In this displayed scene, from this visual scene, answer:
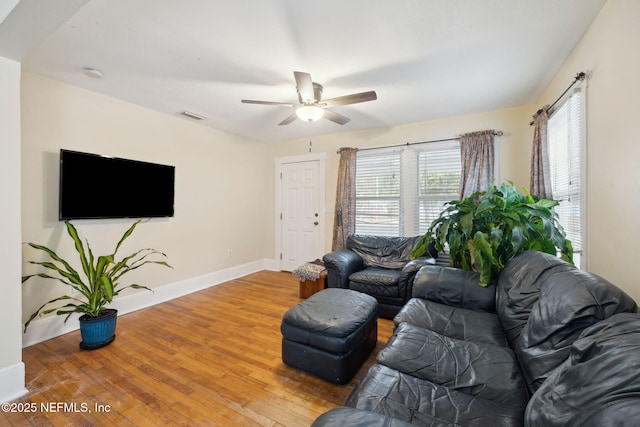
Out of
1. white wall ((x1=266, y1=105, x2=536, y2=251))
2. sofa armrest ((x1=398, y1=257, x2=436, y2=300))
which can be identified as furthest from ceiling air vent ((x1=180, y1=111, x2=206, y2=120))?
sofa armrest ((x1=398, y1=257, x2=436, y2=300))

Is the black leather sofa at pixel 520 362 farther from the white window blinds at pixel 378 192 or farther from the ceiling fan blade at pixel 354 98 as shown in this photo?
the white window blinds at pixel 378 192

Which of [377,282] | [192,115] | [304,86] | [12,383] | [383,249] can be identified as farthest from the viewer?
[383,249]

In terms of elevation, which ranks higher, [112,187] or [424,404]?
[112,187]

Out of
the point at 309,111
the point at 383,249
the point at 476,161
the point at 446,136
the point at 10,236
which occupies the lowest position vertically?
the point at 383,249

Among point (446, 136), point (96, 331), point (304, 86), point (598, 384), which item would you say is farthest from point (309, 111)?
point (96, 331)

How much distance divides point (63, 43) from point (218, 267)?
10.2 feet

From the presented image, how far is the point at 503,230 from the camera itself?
2.09 metres

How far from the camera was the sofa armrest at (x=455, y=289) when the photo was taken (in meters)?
1.98

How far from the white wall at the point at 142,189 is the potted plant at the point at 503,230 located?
3349mm

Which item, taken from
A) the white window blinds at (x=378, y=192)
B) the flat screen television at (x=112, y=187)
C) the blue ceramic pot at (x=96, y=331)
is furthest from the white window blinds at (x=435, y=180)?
the blue ceramic pot at (x=96, y=331)

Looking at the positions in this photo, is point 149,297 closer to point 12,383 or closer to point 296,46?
point 12,383

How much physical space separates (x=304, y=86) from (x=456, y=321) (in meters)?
2.13

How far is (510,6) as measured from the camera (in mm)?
1622

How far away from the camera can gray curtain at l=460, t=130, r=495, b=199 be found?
3279 millimetres
